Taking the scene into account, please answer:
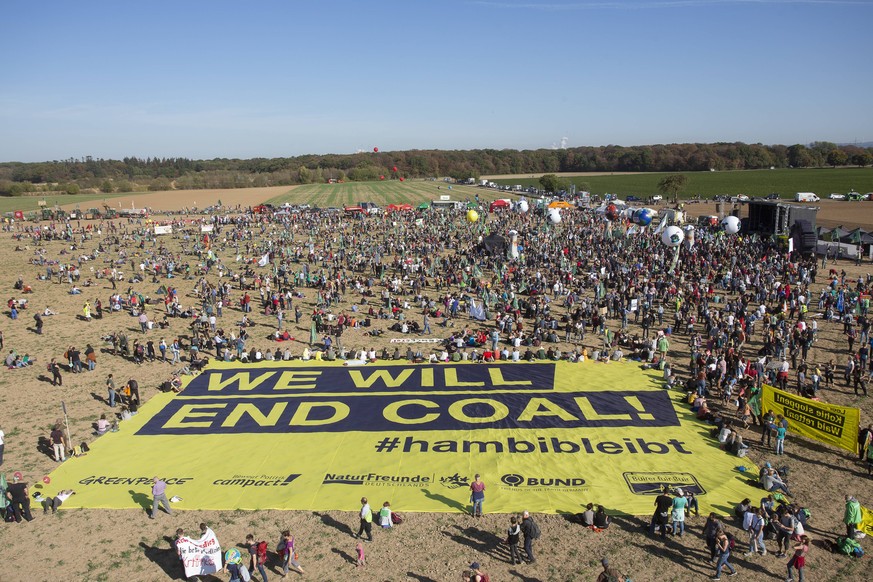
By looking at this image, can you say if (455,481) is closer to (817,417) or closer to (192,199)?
(817,417)

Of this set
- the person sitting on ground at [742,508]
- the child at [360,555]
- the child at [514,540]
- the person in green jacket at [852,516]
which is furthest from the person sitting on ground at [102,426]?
the person in green jacket at [852,516]

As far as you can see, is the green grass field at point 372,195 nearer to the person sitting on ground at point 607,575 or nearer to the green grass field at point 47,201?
the green grass field at point 47,201

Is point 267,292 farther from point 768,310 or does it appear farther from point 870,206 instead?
point 870,206

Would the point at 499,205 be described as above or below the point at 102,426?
above

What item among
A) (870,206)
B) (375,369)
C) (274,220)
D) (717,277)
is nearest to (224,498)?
(375,369)

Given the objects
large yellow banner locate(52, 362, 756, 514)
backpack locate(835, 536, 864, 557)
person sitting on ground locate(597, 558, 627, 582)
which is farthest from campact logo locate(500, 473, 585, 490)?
backpack locate(835, 536, 864, 557)

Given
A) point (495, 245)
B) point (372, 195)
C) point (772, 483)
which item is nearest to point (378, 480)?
point (772, 483)

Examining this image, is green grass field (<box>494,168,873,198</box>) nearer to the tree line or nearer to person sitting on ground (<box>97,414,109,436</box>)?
the tree line
